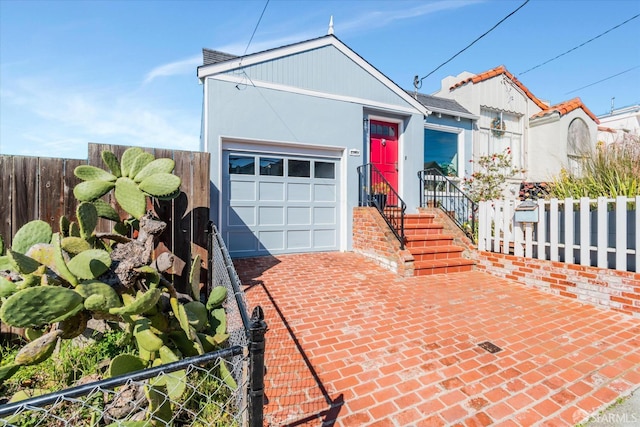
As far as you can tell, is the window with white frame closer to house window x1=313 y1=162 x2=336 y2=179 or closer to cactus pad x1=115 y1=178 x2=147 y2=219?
house window x1=313 y1=162 x2=336 y2=179

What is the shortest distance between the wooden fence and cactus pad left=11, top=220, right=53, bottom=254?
0.97m

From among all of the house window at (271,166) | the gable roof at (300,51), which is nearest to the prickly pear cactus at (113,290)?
the house window at (271,166)

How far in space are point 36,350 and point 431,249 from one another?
5.59 m

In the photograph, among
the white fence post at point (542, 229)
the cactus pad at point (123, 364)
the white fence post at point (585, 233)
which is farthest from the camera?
the white fence post at point (542, 229)

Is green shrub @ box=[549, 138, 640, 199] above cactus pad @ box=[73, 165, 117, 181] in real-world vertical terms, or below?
above

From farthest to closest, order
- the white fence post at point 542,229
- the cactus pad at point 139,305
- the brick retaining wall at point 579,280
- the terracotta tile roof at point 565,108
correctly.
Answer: the terracotta tile roof at point 565,108 → the white fence post at point 542,229 → the brick retaining wall at point 579,280 → the cactus pad at point 139,305

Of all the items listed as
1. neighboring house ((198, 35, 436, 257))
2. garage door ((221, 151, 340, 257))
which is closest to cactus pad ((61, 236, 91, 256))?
neighboring house ((198, 35, 436, 257))

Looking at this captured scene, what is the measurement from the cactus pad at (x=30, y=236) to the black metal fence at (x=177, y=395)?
1099 millimetres

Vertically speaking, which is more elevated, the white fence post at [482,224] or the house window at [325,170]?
the house window at [325,170]

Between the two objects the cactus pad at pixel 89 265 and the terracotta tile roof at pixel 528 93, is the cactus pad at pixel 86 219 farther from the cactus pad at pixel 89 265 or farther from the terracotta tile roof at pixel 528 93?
the terracotta tile roof at pixel 528 93

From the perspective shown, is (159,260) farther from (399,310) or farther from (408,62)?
(408,62)

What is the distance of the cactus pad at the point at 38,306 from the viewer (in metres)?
1.32

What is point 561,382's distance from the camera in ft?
7.20

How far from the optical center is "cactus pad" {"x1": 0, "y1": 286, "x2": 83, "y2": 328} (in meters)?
1.32
